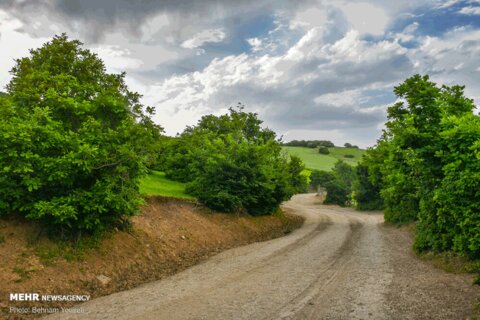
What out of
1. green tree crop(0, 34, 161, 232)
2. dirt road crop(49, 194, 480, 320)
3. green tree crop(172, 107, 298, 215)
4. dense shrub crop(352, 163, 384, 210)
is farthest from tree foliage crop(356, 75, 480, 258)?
dense shrub crop(352, 163, 384, 210)

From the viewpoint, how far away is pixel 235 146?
23.8 metres

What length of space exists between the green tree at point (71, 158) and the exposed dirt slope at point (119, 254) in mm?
862

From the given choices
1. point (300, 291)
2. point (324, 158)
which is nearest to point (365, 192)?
point (300, 291)

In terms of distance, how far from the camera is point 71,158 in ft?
33.4

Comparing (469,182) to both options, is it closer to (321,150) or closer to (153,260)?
(153,260)


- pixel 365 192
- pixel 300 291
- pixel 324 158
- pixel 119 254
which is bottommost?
pixel 300 291

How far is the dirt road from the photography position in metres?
8.20

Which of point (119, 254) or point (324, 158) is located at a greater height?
point (324, 158)

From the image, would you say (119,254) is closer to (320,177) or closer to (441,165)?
(441,165)

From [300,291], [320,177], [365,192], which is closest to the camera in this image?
[300,291]

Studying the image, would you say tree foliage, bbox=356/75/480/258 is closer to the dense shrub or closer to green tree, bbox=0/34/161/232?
green tree, bbox=0/34/161/232

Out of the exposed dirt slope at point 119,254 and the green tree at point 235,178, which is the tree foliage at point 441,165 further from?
the exposed dirt slope at point 119,254

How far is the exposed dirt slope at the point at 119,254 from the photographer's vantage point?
9.48 meters

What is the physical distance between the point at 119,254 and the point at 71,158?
4.00 meters
